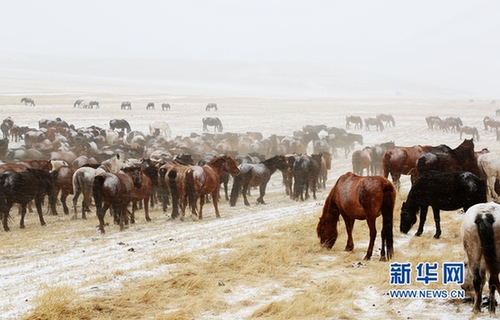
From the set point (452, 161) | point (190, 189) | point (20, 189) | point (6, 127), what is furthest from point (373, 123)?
point (20, 189)

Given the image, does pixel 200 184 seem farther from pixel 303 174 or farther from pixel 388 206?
pixel 388 206

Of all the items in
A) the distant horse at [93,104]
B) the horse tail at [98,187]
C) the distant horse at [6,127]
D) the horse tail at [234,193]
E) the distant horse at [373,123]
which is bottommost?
the horse tail at [234,193]

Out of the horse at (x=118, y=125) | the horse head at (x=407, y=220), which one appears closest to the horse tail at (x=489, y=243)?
the horse head at (x=407, y=220)

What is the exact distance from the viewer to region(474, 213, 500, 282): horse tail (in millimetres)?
6055

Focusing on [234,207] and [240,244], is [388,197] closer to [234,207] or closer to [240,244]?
[240,244]

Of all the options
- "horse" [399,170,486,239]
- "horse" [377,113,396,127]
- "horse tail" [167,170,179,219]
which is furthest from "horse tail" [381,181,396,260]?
"horse" [377,113,396,127]

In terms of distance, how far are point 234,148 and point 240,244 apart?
69.6ft

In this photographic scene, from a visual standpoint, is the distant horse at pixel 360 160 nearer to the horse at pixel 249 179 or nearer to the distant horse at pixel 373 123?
the horse at pixel 249 179

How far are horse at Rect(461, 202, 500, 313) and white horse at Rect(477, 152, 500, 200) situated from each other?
27.4 ft

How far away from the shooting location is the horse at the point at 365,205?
8.68 metres

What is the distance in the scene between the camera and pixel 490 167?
14.2 meters

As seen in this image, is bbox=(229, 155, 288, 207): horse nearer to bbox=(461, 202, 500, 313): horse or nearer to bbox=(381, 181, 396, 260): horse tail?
bbox=(381, 181, 396, 260): horse tail

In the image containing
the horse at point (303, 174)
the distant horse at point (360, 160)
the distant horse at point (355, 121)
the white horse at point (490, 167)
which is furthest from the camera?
the distant horse at point (355, 121)

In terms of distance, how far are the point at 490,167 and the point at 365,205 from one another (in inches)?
287
